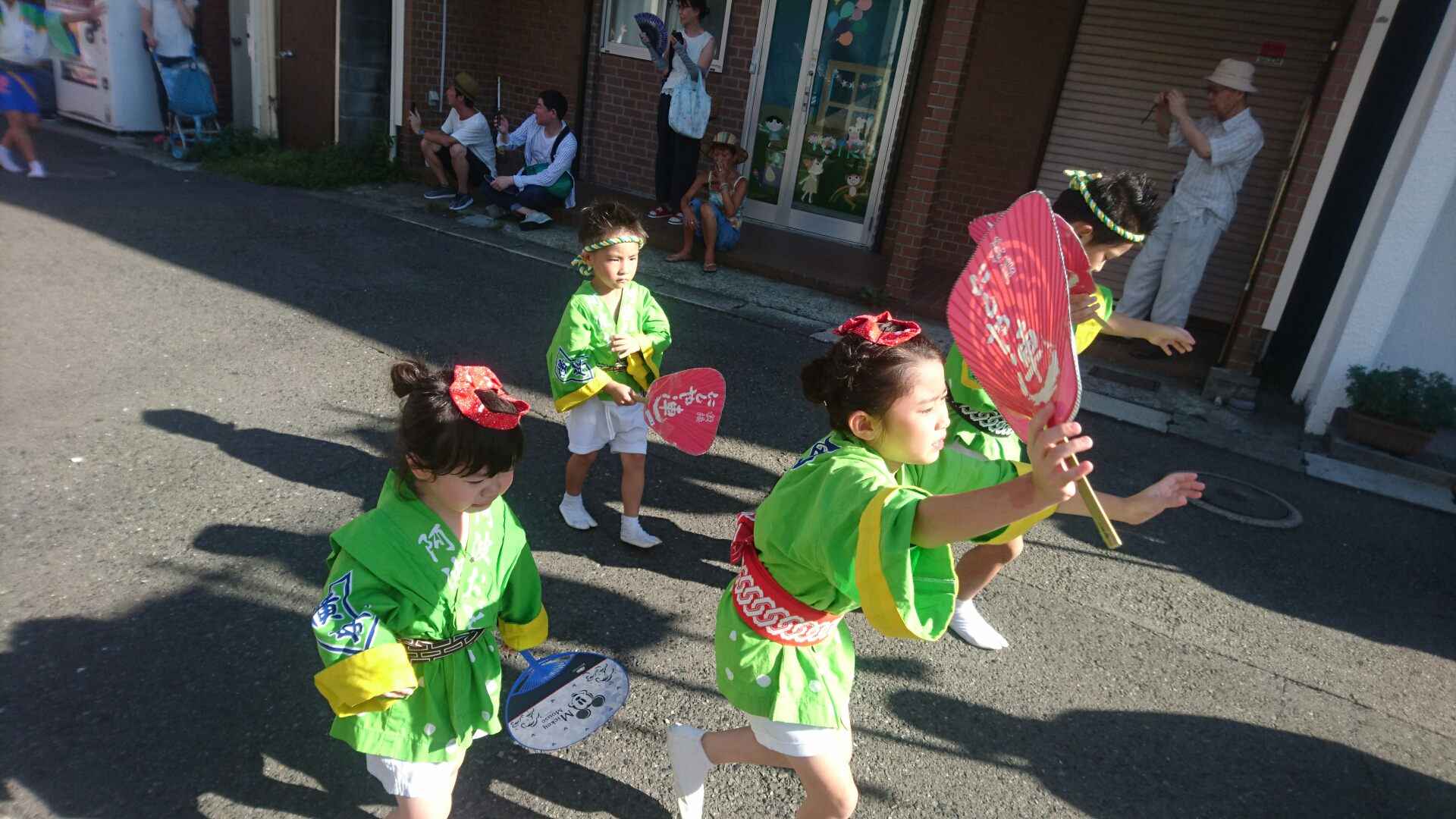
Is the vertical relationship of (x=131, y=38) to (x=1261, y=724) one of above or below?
above

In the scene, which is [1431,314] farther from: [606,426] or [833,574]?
[833,574]

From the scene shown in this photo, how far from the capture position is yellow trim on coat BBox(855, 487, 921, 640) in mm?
1611

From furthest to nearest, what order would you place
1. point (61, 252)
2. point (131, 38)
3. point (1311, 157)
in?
point (131, 38) → point (61, 252) → point (1311, 157)

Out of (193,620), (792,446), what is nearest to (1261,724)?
(792,446)

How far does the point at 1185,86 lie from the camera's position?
295 inches

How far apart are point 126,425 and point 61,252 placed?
324 cm

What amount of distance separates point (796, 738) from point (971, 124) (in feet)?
24.4

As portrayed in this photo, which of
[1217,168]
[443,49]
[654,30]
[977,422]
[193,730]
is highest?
[654,30]

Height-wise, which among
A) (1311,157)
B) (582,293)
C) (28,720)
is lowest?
(28,720)

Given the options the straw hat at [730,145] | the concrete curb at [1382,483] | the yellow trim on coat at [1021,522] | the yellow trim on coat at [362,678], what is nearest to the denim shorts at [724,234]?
the straw hat at [730,145]

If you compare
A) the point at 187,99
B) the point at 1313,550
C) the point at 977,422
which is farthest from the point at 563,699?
the point at 187,99

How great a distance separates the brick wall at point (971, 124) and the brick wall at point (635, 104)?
6.11 ft

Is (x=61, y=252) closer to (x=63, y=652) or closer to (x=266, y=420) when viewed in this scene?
(x=266, y=420)

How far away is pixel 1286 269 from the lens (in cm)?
625
